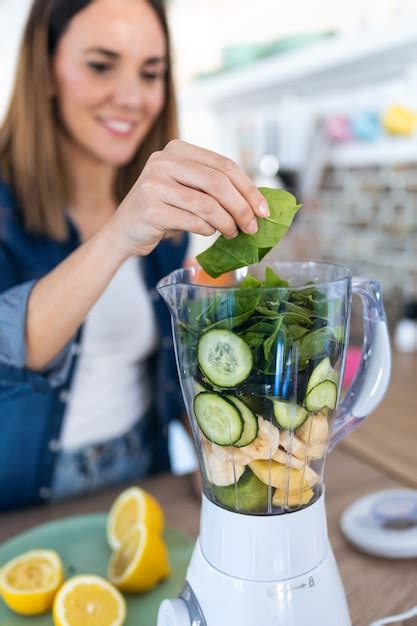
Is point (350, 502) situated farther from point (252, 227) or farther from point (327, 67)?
point (327, 67)

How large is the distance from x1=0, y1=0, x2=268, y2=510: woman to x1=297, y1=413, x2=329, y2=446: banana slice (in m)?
Answer: 0.29

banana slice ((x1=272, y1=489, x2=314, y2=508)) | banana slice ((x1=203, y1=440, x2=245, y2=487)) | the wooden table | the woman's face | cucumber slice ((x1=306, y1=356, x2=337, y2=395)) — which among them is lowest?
the wooden table

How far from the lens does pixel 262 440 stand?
1.34 feet

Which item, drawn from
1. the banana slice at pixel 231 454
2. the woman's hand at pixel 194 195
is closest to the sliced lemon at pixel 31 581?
the banana slice at pixel 231 454

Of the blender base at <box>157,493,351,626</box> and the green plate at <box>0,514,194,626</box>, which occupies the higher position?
the blender base at <box>157,493,351,626</box>

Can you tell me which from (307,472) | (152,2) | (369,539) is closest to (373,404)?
(307,472)

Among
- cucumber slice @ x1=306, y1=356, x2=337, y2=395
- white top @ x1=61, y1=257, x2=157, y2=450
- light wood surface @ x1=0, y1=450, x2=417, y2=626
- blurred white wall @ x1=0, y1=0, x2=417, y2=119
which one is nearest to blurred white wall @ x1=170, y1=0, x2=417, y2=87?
blurred white wall @ x1=0, y1=0, x2=417, y2=119

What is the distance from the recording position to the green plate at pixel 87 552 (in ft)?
1.73

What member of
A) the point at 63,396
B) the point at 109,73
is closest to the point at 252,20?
the point at 109,73

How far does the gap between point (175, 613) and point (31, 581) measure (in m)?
0.17

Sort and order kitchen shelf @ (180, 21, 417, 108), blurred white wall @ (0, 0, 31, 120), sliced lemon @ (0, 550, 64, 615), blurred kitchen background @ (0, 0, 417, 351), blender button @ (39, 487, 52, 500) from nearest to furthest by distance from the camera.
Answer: sliced lemon @ (0, 550, 64, 615), blender button @ (39, 487, 52, 500), kitchen shelf @ (180, 21, 417, 108), blurred kitchen background @ (0, 0, 417, 351), blurred white wall @ (0, 0, 31, 120)

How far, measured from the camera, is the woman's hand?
0.42 metres

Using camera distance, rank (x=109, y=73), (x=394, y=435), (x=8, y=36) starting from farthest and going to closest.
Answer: (x=8, y=36), (x=394, y=435), (x=109, y=73)

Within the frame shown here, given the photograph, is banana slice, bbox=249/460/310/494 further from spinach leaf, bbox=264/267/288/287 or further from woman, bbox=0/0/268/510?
woman, bbox=0/0/268/510
